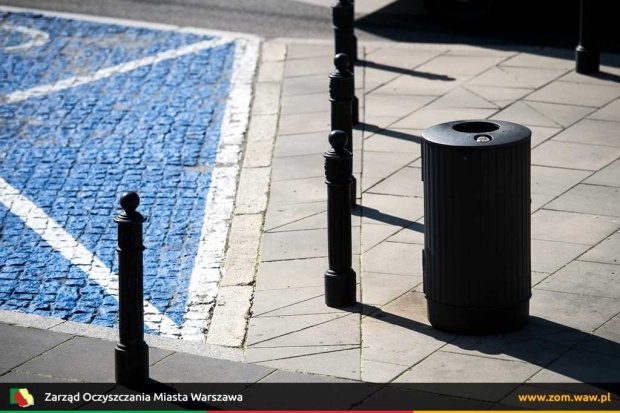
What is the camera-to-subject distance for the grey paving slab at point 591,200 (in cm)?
885

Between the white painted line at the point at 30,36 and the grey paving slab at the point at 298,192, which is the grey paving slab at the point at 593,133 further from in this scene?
the white painted line at the point at 30,36

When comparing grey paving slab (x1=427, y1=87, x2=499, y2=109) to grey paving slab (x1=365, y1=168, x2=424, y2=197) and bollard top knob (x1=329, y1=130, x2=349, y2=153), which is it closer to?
grey paving slab (x1=365, y1=168, x2=424, y2=197)

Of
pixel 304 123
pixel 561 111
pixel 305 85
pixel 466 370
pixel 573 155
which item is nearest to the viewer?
pixel 466 370

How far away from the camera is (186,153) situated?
10719 mm

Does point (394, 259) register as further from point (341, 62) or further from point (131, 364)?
point (131, 364)

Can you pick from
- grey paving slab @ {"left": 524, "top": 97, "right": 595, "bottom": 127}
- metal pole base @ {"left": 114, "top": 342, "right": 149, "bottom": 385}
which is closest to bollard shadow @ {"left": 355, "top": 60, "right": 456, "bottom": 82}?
grey paving slab @ {"left": 524, "top": 97, "right": 595, "bottom": 127}

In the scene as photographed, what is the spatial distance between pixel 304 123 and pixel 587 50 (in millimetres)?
→ 3186

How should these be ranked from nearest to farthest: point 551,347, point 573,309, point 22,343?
point 551,347
point 22,343
point 573,309

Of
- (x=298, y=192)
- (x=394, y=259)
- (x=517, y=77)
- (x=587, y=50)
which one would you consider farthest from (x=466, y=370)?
(x=587, y=50)

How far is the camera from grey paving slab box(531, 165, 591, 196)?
928 centimetres

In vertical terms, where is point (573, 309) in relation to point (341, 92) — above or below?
below

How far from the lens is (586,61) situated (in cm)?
1218

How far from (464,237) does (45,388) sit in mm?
2489

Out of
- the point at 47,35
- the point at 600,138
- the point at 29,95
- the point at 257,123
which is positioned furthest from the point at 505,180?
the point at 47,35
